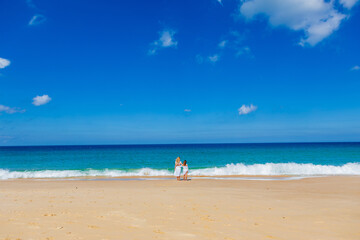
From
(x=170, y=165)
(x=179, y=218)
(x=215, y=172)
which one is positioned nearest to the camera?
(x=179, y=218)

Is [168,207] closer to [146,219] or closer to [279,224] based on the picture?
[146,219]

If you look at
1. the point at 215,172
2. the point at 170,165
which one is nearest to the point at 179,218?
the point at 215,172

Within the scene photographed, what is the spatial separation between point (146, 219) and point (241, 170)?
72.0 feet

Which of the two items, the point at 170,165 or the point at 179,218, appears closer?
the point at 179,218

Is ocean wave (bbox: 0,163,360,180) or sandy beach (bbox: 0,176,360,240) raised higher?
sandy beach (bbox: 0,176,360,240)

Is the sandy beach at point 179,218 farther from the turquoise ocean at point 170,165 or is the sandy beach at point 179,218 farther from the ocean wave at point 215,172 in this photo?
the turquoise ocean at point 170,165

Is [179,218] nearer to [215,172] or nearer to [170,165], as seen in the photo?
[215,172]

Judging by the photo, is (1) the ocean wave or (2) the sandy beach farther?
(1) the ocean wave

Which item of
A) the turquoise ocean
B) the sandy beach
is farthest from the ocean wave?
the sandy beach

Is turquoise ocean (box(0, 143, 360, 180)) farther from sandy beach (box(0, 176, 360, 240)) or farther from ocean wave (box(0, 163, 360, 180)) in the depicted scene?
sandy beach (box(0, 176, 360, 240))

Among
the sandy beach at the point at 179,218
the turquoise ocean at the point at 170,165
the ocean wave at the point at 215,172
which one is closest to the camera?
the sandy beach at the point at 179,218

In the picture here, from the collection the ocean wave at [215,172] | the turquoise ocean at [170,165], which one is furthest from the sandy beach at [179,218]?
the turquoise ocean at [170,165]

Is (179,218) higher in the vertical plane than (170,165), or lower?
higher

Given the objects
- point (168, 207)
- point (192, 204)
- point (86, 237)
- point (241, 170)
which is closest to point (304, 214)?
point (192, 204)
